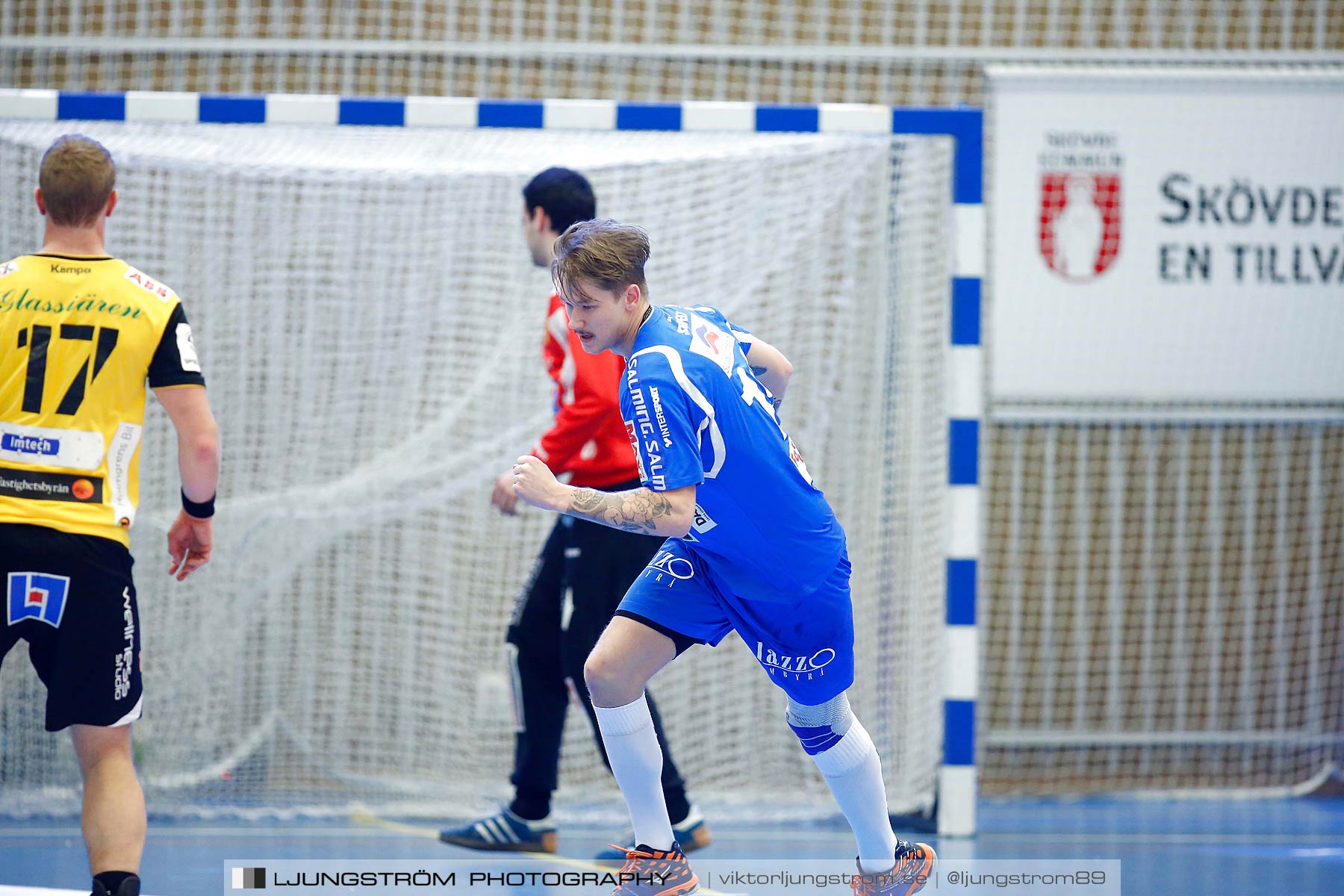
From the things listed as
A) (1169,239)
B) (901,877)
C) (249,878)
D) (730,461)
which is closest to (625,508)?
(730,461)

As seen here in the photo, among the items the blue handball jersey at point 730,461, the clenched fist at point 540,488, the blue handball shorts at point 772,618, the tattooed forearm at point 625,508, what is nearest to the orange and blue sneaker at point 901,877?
the blue handball shorts at point 772,618

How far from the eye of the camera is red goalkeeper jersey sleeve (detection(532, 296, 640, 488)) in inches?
143

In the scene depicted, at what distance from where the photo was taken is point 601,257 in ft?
9.20

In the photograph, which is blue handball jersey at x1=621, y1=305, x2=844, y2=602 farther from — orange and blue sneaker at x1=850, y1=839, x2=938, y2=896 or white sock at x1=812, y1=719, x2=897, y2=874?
orange and blue sneaker at x1=850, y1=839, x2=938, y2=896

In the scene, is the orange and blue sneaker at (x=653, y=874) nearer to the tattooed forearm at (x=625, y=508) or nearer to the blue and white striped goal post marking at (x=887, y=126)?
the tattooed forearm at (x=625, y=508)

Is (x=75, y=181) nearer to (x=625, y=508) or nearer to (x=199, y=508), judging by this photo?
(x=199, y=508)

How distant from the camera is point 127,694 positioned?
2.92m

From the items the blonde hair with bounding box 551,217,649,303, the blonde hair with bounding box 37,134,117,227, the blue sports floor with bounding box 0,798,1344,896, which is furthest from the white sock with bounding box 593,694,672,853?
the blonde hair with bounding box 37,134,117,227

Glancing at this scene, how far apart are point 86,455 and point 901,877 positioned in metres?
2.15

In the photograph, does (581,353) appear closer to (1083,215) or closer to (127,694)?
(127,694)

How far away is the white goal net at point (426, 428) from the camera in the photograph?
4.60m

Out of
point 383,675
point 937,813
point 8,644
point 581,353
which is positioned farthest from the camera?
point 383,675

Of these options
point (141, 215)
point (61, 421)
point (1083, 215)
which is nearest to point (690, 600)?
point (61, 421)

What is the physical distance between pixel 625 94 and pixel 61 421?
11.7ft
